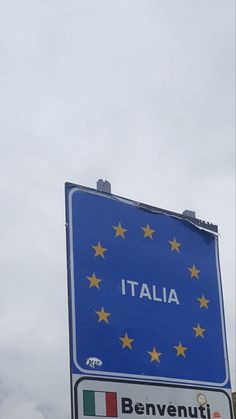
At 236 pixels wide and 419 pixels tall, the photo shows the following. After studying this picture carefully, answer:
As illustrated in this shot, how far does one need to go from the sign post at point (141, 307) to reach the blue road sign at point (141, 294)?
0.4 inches

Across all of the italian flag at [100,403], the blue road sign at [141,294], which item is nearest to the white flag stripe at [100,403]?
the italian flag at [100,403]

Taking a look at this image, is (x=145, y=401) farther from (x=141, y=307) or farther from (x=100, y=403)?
(x=141, y=307)

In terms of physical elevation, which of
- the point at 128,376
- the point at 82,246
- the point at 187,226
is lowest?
the point at 128,376

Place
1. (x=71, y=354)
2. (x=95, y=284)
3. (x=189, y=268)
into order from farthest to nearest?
1. (x=189, y=268)
2. (x=95, y=284)
3. (x=71, y=354)

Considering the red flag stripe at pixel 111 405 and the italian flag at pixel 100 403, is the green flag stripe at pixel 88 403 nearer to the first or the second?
the italian flag at pixel 100 403

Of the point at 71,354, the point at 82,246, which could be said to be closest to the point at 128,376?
the point at 71,354

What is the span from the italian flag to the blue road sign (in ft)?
0.67

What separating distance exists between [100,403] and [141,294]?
4.33 feet

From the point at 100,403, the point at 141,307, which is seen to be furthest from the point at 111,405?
the point at 141,307

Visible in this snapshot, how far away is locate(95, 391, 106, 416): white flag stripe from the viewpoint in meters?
6.78

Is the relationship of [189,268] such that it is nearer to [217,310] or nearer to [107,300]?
[217,310]

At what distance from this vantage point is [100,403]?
683cm

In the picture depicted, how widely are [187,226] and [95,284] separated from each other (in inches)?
68.5

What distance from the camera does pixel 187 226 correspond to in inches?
335
